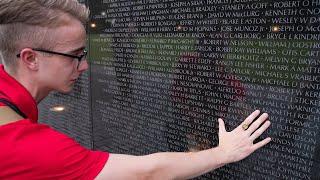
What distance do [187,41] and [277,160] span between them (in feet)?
3.65

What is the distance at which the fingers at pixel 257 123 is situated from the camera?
2.37 metres

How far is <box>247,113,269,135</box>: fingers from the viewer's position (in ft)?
7.79

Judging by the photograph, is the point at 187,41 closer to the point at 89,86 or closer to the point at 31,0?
the point at 31,0

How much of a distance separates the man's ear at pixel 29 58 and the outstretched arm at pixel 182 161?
71 cm

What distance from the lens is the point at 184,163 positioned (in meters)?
2.23

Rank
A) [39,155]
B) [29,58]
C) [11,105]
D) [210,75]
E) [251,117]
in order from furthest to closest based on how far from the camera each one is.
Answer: [210,75], [251,117], [29,58], [11,105], [39,155]

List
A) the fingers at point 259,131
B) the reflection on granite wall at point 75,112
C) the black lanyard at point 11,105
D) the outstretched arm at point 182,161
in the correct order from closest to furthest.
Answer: the black lanyard at point 11,105, the outstretched arm at point 182,161, the fingers at point 259,131, the reflection on granite wall at point 75,112

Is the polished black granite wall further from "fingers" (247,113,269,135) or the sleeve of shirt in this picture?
the sleeve of shirt

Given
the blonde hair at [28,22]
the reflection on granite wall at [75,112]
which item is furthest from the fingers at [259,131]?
the reflection on granite wall at [75,112]

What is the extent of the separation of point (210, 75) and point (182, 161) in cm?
89

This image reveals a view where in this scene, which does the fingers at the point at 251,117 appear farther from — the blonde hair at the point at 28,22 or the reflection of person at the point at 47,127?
the blonde hair at the point at 28,22

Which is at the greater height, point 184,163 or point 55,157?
point 55,157

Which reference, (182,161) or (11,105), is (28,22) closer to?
(11,105)

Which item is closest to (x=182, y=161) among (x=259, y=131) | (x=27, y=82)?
(x=259, y=131)
